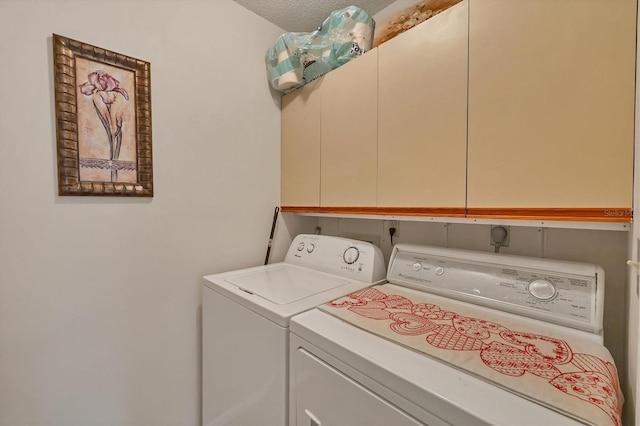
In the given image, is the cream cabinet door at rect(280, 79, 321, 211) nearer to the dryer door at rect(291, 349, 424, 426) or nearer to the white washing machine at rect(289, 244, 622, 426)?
the white washing machine at rect(289, 244, 622, 426)

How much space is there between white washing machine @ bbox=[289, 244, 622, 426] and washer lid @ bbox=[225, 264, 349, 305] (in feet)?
0.53

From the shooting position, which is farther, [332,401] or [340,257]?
[340,257]

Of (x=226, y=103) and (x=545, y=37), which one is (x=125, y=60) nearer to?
(x=226, y=103)

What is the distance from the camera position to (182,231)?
1368mm

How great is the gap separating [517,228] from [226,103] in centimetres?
161

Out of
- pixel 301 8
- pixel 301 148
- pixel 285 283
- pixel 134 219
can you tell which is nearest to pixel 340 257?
pixel 285 283

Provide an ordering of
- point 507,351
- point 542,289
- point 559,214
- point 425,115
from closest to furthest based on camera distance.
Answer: point 507,351
point 559,214
point 542,289
point 425,115

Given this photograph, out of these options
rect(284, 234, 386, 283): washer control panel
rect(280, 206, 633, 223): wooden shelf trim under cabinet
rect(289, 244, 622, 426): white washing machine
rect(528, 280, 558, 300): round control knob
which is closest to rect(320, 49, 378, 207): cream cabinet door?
rect(280, 206, 633, 223): wooden shelf trim under cabinet

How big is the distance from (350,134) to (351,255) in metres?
0.65

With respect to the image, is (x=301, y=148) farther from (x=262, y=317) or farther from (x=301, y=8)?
(x=262, y=317)

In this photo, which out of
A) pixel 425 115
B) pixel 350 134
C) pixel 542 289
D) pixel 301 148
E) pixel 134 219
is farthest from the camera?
pixel 301 148

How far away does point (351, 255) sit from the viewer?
1.38 metres

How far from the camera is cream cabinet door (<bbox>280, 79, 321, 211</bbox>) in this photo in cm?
153

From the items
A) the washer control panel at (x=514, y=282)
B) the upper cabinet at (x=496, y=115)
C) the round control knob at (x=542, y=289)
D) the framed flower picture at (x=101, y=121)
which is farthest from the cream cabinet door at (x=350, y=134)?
the framed flower picture at (x=101, y=121)
